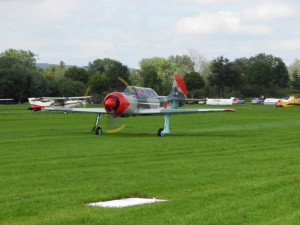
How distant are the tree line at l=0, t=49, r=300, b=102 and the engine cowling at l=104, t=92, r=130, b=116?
6635cm

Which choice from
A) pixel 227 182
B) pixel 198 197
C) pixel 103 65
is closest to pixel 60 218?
pixel 198 197

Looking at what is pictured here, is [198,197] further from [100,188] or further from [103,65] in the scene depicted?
[103,65]

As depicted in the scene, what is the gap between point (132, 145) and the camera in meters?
23.9

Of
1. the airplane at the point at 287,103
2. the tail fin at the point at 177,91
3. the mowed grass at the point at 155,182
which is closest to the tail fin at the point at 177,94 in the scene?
the tail fin at the point at 177,91

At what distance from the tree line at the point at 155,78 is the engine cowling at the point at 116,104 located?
66.4 meters

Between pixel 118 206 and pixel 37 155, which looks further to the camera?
pixel 37 155

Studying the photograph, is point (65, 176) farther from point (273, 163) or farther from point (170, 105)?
point (170, 105)

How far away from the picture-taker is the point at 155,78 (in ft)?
407

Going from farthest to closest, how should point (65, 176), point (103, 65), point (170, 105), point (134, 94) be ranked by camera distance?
1. point (103, 65)
2. point (170, 105)
3. point (134, 94)
4. point (65, 176)

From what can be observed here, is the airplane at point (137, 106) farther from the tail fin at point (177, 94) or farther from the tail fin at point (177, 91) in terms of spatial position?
the tail fin at point (177, 91)

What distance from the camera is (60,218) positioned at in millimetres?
9555

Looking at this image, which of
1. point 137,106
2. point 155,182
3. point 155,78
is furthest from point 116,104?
point 155,78

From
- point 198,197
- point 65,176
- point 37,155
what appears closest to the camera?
point 198,197

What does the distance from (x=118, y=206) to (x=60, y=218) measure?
4.25 feet
